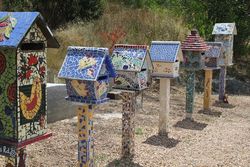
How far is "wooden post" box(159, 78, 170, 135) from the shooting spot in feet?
21.1

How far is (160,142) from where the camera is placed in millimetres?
6297

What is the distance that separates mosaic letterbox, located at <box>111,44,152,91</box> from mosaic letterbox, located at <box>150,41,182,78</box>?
999mm

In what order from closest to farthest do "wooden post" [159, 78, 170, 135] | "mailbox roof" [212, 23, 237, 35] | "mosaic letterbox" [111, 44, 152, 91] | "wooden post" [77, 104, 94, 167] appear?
1. "wooden post" [77, 104, 94, 167]
2. "mosaic letterbox" [111, 44, 152, 91]
3. "wooden post" [159, 78, 170, 135]
4. "mailbox roof" [212, 23, 237, 35]

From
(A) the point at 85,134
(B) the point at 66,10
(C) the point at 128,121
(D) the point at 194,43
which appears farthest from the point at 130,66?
(B) the point at 66,10

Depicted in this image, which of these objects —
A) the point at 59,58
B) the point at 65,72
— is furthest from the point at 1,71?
the point at 59,58

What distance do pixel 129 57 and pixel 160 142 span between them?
1.78 meters

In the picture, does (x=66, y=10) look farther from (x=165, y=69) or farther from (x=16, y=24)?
(x=16, y=24)

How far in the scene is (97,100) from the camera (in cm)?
406

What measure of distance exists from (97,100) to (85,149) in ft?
2.00

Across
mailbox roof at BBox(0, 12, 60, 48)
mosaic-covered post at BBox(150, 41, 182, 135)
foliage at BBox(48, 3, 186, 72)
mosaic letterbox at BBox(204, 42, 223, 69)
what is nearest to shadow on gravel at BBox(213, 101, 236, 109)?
mosaic letterbox at BBox(204, 42, 223, 69)

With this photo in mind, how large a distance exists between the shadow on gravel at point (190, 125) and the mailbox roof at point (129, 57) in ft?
8.55

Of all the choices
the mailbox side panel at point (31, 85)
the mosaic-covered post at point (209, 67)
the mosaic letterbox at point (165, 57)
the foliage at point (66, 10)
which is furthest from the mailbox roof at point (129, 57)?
the foliage at point (66, 10)

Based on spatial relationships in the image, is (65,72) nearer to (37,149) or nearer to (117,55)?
(117,55)

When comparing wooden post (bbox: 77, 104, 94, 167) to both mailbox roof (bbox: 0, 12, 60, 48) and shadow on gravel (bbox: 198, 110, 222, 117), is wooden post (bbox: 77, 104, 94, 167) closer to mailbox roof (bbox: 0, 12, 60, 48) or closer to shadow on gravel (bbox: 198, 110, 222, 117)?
mailbox roof (bbox: 0, 12, 60, 48)
